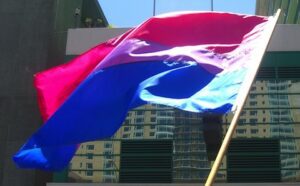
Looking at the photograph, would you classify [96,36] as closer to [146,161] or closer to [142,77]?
[146,161]

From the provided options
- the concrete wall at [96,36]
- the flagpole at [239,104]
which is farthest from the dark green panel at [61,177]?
the flagpole at [239,104]

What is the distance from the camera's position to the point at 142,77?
8695 millimetres

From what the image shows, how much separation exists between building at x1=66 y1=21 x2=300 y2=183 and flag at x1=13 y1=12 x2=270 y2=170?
5.72 metres

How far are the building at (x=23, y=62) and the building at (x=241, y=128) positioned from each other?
5.32 feet

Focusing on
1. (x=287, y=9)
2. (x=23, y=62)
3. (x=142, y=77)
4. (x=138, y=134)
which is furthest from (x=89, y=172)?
(x=287, y=9)

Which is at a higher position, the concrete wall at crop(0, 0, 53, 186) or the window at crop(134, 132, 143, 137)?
the concrete wall at crop(0, 0, 53, 186)

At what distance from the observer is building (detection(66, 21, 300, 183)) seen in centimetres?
1490

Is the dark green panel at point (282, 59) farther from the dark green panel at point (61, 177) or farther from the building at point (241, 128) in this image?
the dark green panel at point (61, 177)

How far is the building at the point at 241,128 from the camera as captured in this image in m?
14.9

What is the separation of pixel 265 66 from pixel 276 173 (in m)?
2.77

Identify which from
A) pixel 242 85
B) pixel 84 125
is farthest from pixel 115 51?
pixel 242 85

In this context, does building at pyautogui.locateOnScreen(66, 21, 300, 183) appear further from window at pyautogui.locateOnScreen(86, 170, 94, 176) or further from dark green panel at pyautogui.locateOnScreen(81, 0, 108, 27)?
dark green panel at pyautogui.locateOnScreen(81, 0, 108, 27)

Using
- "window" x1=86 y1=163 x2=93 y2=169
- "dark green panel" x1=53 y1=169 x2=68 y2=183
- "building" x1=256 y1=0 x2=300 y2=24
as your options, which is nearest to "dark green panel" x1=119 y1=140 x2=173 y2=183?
"window" x1=86 y1=163 x2=93 y2=169

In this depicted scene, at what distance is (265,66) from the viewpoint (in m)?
15.7
